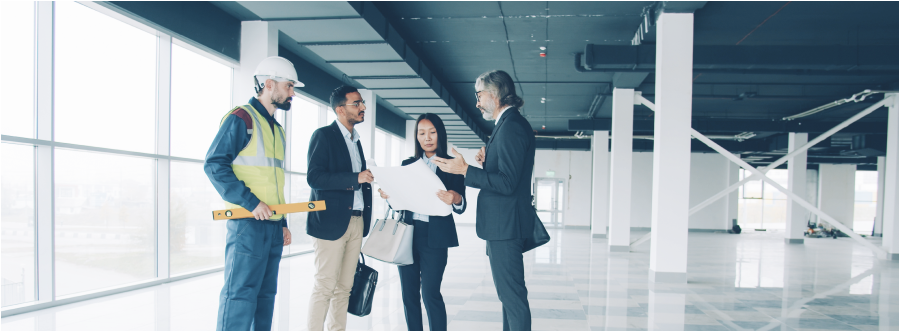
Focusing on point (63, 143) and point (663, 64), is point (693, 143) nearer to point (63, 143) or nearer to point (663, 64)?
point (663, 64)

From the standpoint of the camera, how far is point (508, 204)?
96.0 inches

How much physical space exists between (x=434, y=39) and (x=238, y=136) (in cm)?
567

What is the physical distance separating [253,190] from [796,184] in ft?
54.8

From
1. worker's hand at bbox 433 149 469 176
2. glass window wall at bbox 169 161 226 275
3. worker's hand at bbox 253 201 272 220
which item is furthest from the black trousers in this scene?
glass window wall at bbox 169 161 226 275

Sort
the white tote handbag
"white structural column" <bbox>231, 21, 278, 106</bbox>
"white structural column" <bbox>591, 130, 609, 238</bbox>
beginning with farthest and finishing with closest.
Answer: "white structural column" <bbox>591, 130, 609, 238</bbox> < "white structural column" <bbox>231, 21, 278, 106</bbox> < the white tote handbag

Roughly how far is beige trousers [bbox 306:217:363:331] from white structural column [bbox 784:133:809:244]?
1551 centimetres

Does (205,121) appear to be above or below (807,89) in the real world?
below

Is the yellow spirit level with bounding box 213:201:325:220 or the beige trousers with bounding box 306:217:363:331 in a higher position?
the yellow spirit level with bounding box 213:201:325:220

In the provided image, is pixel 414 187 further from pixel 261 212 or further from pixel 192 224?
pixel 192 224

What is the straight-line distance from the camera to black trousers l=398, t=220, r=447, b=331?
2766 millimetres

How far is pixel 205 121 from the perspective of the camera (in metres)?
7.40

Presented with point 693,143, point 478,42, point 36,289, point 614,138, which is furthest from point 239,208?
point 693,143

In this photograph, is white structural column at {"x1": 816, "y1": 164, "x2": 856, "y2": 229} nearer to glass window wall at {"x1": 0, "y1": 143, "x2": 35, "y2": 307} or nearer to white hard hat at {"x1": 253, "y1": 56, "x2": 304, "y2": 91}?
white hard hat at {"x1": 253, "y1": 56, "x2": 304, "y2": 91}

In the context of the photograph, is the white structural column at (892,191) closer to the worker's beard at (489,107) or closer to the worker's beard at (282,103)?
the worker's beard at (489,107)
